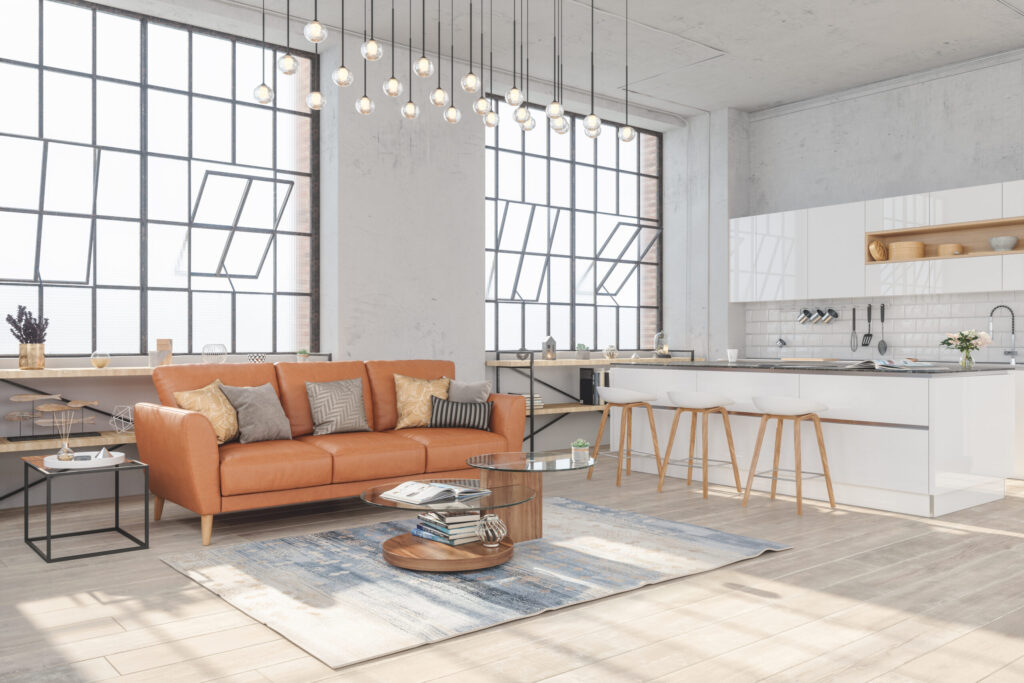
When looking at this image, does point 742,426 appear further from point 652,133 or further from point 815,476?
point 652,133

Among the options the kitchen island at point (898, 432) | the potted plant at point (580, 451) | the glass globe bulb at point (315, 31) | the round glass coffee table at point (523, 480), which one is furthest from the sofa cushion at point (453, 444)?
the glass globe bulb at point (315, 31)

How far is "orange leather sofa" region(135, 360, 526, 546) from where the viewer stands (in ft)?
14.1

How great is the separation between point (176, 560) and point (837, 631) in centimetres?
295

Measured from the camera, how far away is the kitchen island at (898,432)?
4957mm

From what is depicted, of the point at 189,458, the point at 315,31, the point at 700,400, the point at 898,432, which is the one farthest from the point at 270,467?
the point at 898,432

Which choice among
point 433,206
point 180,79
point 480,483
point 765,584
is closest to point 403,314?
point 433,206

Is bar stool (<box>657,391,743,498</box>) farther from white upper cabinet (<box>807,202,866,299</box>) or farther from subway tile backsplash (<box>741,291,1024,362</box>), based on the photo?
subway tile backsplash (<box>741,291,1024,362</box>)

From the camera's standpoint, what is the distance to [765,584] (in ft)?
11.7

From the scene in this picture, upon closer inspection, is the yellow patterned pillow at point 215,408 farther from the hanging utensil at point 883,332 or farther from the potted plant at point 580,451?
the hanging utensil at point 883,332

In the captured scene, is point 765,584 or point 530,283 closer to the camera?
point 765,584

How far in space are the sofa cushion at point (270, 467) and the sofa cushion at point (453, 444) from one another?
0.68 metres

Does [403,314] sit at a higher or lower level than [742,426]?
higher

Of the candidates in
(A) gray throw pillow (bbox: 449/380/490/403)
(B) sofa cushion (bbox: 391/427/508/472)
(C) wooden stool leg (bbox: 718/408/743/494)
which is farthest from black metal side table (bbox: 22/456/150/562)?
(C) wooden stool leg (bbox: 718/408/743/494)

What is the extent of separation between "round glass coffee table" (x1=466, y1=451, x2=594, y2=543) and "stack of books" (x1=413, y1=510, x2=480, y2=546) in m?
0.25
